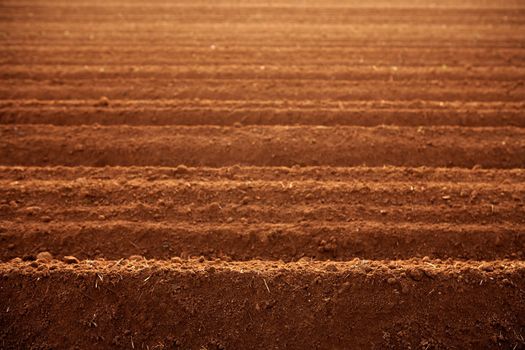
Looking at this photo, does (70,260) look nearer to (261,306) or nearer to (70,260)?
(70,260)

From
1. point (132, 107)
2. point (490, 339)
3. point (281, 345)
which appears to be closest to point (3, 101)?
point (132, 107)

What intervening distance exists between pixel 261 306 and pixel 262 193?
148 cm

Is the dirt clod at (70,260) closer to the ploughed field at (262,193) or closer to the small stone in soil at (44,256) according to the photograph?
the ploughed field at (262,193)

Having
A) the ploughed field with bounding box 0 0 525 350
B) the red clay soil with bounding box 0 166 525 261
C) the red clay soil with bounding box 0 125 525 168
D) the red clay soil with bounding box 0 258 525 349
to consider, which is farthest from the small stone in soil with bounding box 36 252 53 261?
the red clay soil with bounding box 0 125 525 168

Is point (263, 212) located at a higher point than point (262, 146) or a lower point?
lower

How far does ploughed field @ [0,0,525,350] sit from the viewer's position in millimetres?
2840

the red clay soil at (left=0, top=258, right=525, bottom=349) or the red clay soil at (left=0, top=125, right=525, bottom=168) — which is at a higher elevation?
the red clay soil at (left=0, top=125, right=525, bottom=168)

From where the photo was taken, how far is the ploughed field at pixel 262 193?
9.32ft

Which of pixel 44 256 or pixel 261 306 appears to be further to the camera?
pixel 44 256

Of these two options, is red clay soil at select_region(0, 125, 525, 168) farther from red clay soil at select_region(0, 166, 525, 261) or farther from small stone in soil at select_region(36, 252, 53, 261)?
small stone in soil at select_region(36, 252, 53, 261)

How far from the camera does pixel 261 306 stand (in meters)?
2.89

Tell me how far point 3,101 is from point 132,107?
6.87ft

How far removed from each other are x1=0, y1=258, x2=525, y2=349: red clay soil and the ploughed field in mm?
14

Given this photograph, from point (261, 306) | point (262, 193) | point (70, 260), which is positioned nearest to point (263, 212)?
point (262, 193)
